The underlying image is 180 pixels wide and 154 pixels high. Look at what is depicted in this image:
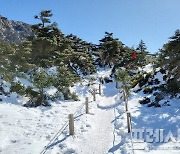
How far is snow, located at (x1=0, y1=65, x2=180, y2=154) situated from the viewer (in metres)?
10.3

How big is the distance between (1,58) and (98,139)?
1303 cm

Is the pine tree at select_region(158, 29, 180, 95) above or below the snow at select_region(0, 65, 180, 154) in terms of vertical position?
above

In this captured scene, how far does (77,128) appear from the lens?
13.2 metres

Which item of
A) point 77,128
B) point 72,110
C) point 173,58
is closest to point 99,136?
point 77,128

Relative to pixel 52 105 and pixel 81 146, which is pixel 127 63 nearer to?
pixel 52 105

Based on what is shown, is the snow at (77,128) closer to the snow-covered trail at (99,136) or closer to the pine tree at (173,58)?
the snow-covered trail at (99,136)

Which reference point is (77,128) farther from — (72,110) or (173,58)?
(173,58)

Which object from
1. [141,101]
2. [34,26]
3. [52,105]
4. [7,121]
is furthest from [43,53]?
[7,121]

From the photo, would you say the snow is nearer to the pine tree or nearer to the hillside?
the hillside

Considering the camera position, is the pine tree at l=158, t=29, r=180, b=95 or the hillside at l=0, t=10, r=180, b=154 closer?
the hillside at l=0, t=10, r=180, b=154

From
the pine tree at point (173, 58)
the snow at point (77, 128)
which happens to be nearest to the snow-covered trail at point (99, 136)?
the snow at point (77, 128)

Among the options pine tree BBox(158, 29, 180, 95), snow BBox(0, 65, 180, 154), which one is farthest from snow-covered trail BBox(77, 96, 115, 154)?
pine tree BBox(158, 29, 180, 95)

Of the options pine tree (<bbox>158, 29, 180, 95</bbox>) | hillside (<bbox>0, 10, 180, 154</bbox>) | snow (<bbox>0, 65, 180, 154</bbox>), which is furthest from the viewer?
pine tree (<bbox>158, 29, 180, 95</bbox>)

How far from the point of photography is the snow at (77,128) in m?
10.3
